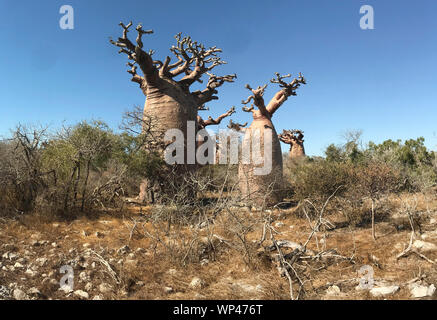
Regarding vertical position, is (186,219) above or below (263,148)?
below

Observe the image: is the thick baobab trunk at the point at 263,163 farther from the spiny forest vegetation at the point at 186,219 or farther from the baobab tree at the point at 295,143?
the baobab tree at the point at 295,143

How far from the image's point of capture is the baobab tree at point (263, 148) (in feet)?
23.6

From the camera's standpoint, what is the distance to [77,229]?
4.59 metres

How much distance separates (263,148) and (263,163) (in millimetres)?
417

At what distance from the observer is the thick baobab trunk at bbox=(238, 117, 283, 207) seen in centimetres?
718

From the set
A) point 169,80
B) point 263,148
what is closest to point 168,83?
point 169,80

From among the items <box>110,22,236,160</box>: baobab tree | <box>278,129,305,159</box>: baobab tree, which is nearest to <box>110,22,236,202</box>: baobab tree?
<box>110,22,236,160</box>: baobab tree

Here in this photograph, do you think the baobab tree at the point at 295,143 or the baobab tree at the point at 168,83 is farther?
the baobab tree at the point at 295,143

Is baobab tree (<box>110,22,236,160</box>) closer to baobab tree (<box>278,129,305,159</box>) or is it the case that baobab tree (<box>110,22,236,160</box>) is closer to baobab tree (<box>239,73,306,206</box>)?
baobab tree (<box>239,73,306,206</box>)

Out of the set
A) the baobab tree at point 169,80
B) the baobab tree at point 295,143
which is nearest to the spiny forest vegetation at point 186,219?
the baobab tree at point 169,80

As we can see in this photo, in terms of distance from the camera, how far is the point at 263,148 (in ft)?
24.3

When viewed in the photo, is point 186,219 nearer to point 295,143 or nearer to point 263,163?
point 263,163
